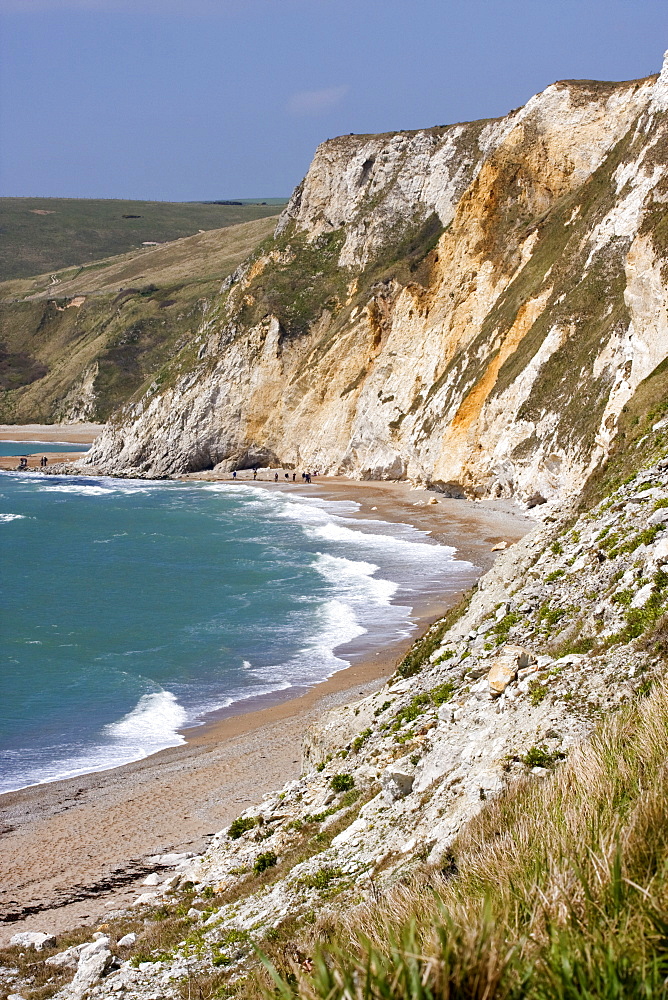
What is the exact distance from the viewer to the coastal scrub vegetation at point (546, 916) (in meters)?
2.81

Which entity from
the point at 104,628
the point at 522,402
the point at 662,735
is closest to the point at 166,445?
the point at 522,402

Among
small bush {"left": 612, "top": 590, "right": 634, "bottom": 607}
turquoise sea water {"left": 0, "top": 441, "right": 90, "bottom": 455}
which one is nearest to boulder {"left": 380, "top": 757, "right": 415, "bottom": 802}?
small bush {"left": 612, "top": 590, "right": 634, "bottom": 607}

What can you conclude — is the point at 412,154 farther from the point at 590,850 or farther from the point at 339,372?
the point at 590,850

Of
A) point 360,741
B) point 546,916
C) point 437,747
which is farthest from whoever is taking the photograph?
point 360,741

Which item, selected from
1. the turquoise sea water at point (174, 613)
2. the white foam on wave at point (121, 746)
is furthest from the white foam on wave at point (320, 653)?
the white foam on wave at point (121, 746)

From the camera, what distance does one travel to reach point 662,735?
4.53 meters

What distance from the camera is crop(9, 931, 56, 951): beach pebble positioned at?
10492 mm

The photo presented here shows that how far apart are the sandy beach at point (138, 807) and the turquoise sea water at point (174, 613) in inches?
41.0

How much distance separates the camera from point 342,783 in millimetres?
9961

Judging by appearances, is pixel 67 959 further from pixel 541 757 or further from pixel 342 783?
pixel 541 757

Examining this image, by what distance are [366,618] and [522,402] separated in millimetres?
16914

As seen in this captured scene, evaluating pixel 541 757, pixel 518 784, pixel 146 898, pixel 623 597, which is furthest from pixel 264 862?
pixel 623 597

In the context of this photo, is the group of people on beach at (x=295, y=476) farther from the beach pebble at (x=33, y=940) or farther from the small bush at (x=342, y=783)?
the small bush at (x=342, y=783)

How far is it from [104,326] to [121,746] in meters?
116
